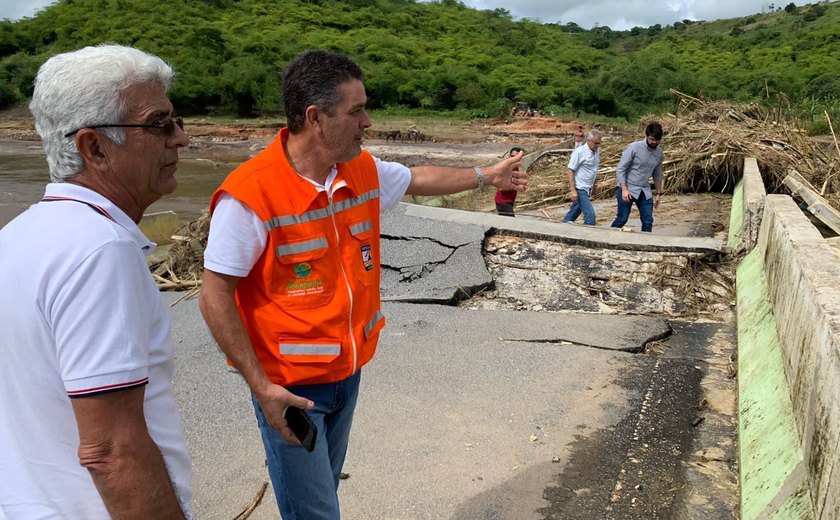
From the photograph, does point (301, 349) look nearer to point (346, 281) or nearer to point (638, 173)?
point (346, 281)

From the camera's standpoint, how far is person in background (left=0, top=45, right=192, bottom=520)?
132 centimetres

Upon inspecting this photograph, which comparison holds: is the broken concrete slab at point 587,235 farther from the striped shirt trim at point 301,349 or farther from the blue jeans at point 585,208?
the striped shirt trim at point 301,349

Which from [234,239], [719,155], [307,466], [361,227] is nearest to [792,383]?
[361,227]

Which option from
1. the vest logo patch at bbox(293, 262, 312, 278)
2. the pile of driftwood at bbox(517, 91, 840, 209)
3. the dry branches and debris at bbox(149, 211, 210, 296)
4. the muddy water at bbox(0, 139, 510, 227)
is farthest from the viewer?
the muddy water at bbox(0, 139, 510, 227)

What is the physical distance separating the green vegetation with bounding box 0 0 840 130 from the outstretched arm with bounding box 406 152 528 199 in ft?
78.4

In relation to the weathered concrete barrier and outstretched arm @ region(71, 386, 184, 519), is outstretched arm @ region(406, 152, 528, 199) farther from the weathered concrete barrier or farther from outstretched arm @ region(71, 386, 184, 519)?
outstretched arm @ region(71, 386, 184, 519)

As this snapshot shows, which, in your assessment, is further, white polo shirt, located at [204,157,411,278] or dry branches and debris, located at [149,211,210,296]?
dry branches and debris, located at [149,211,210,296]

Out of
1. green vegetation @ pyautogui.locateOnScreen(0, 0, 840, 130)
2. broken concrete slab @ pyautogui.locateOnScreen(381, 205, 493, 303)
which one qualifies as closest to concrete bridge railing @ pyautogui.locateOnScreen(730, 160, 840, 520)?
broken concrete slab @ pyautogui.locateOnScreen(381, 205, 493, 303)

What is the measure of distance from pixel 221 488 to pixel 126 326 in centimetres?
256

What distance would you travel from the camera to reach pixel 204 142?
35.6 metres

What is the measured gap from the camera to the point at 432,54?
51.1 meters

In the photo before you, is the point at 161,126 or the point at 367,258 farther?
the point at 367,258

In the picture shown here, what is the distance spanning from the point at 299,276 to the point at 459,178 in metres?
1.09

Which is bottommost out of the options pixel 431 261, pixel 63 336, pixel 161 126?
pixel 431 261
